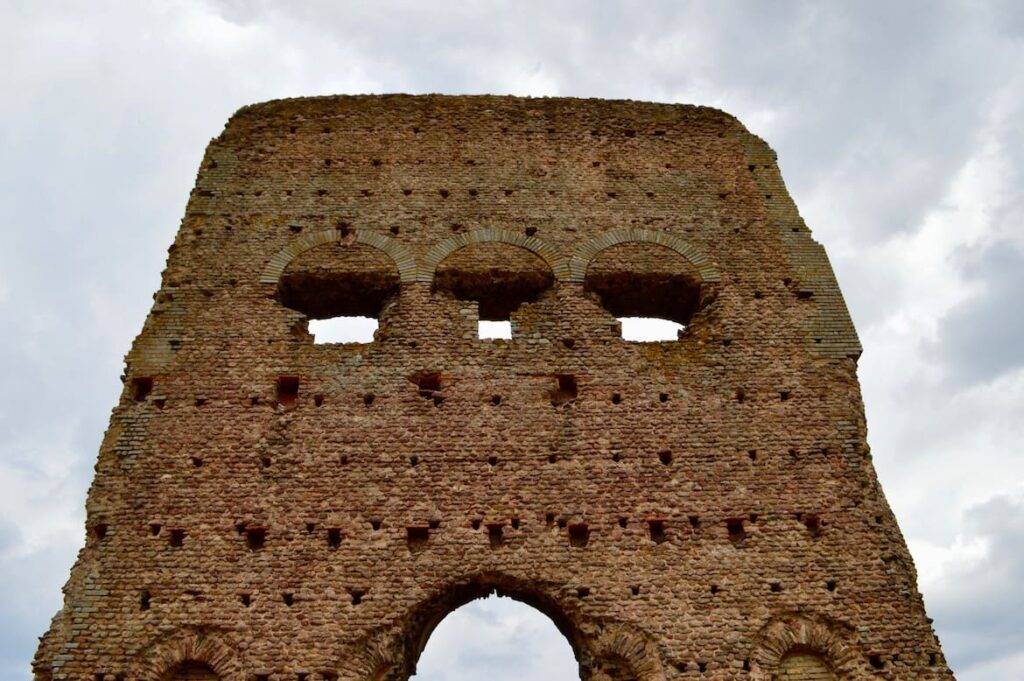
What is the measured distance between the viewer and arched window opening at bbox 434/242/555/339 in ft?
29.5

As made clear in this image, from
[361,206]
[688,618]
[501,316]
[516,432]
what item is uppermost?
[361,206]

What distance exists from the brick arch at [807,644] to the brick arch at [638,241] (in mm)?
3682

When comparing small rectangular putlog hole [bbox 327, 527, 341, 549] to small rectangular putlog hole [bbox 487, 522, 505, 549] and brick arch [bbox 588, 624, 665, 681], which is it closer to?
small rectangular putlog hole [bbox 487, 522, 505, 549]

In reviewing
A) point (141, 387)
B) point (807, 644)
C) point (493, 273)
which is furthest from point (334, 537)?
point (807, 644)

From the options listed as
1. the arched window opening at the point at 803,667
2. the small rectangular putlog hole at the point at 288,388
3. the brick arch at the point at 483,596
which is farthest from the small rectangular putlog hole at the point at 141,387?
the arched window opening at the point at 803,667

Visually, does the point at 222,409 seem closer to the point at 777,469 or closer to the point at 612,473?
the point at 612,473

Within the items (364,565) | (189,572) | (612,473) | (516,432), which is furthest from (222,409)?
(612,473)

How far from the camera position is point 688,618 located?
6996 mm

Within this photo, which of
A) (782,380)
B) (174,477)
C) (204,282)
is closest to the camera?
(174,477)

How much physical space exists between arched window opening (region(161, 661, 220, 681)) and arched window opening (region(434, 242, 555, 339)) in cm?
418

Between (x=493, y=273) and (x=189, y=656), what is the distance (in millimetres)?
4649

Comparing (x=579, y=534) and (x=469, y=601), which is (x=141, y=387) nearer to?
(x=469, y=601)

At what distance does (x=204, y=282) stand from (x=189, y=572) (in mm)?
3198

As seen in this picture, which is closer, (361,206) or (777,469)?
(777,469)
